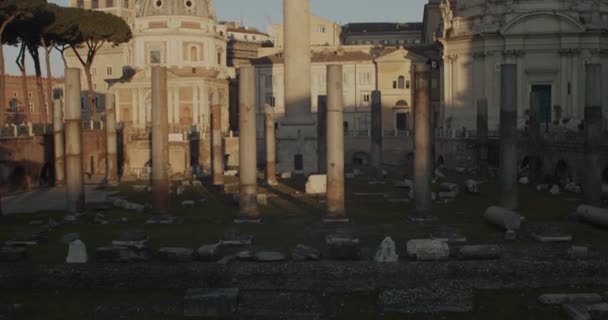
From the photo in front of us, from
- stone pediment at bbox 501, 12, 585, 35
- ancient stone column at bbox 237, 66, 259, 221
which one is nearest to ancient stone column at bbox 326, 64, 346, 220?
ancient stone column at bbox 237, 66, 259, 221

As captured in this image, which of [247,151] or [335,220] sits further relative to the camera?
[247,151]

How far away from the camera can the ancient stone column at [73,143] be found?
25672 millimetres

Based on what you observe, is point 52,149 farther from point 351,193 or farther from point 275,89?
point 275,89

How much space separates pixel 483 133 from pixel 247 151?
21.0 m

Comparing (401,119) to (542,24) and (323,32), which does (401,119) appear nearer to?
(542,24)

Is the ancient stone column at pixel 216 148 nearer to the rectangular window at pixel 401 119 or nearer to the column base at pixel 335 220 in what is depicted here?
the column base at pixel 335 220

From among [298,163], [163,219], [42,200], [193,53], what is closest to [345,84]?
[193,53]

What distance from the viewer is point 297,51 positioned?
40.5 metres

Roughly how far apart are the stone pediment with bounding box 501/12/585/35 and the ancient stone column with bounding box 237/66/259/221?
31.4 metres

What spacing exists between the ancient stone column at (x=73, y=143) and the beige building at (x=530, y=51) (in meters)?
33.4

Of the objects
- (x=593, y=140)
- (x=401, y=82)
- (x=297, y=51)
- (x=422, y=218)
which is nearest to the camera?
(x=422, y=218)

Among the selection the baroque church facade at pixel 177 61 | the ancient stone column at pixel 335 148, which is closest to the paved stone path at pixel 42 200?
the ancient stone column at pixel 335 148

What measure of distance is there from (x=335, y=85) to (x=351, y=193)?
9.71 meters

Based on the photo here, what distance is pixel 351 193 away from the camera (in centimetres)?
3328
